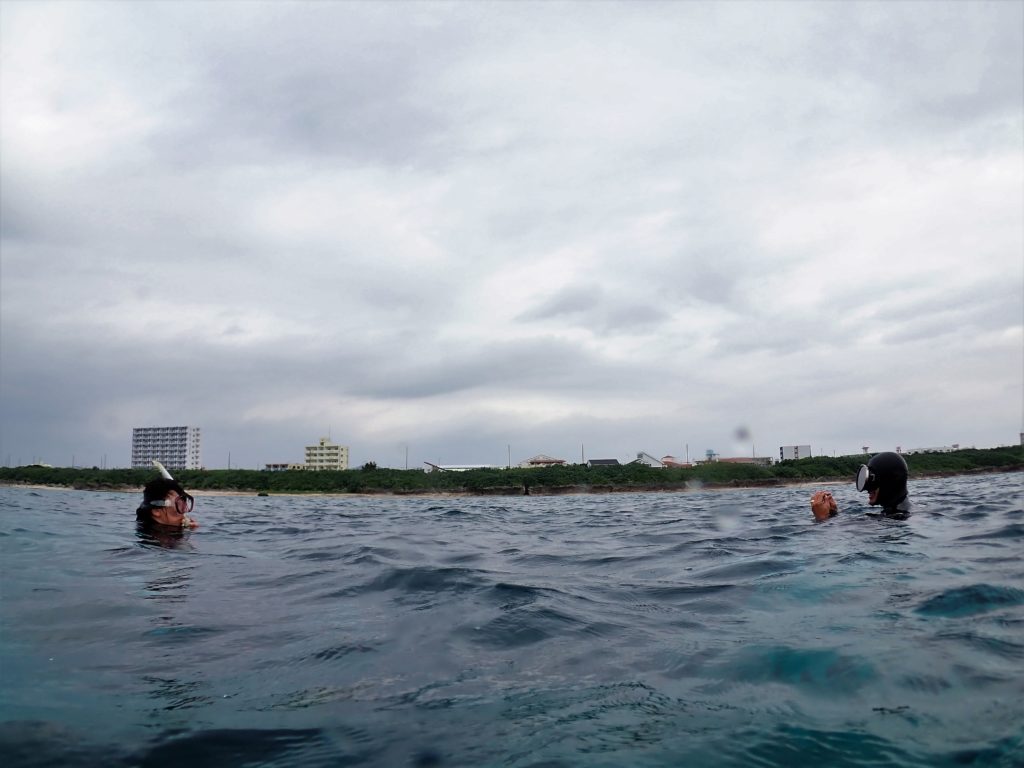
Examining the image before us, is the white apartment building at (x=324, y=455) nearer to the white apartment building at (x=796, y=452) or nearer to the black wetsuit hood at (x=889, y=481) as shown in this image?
the white apartment building at (x=796, y=452)

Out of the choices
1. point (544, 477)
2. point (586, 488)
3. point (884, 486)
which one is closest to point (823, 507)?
point (884, 486)

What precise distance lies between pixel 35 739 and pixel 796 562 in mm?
6323

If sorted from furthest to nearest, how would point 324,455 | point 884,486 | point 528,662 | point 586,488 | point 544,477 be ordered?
1. point 324,455
2. point 544,477
3. point 586,488
4. point 884,486
5. point 528,662

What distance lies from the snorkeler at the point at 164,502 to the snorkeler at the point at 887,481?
1137 centimetres

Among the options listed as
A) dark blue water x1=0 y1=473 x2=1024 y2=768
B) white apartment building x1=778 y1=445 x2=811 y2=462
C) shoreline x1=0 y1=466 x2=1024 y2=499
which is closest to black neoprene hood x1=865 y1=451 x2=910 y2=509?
dark blue water x1=0 y1=473 x2=1024 y2=768

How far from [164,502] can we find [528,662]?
30.5 ft

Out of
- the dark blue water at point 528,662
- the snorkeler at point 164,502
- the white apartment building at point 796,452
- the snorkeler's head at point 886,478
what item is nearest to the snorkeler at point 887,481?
the snorkeler's head at point 886,478

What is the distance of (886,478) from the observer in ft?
35.5

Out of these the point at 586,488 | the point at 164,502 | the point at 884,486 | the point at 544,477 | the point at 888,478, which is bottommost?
the point at 586,488

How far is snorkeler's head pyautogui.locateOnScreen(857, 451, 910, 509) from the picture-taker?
1072cm

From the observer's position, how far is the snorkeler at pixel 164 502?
10812mm

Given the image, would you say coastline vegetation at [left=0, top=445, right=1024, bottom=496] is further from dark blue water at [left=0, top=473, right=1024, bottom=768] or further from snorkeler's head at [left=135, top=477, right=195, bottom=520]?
dark blue water at [left=0, top=473, right=1024, bottom=768]

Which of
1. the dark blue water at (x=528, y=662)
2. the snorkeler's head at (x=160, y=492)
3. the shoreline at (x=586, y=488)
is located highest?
the snorkeler's head at (x=160, y=492)

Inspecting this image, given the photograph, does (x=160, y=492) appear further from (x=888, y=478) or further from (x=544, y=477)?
(x=544, y=477)
